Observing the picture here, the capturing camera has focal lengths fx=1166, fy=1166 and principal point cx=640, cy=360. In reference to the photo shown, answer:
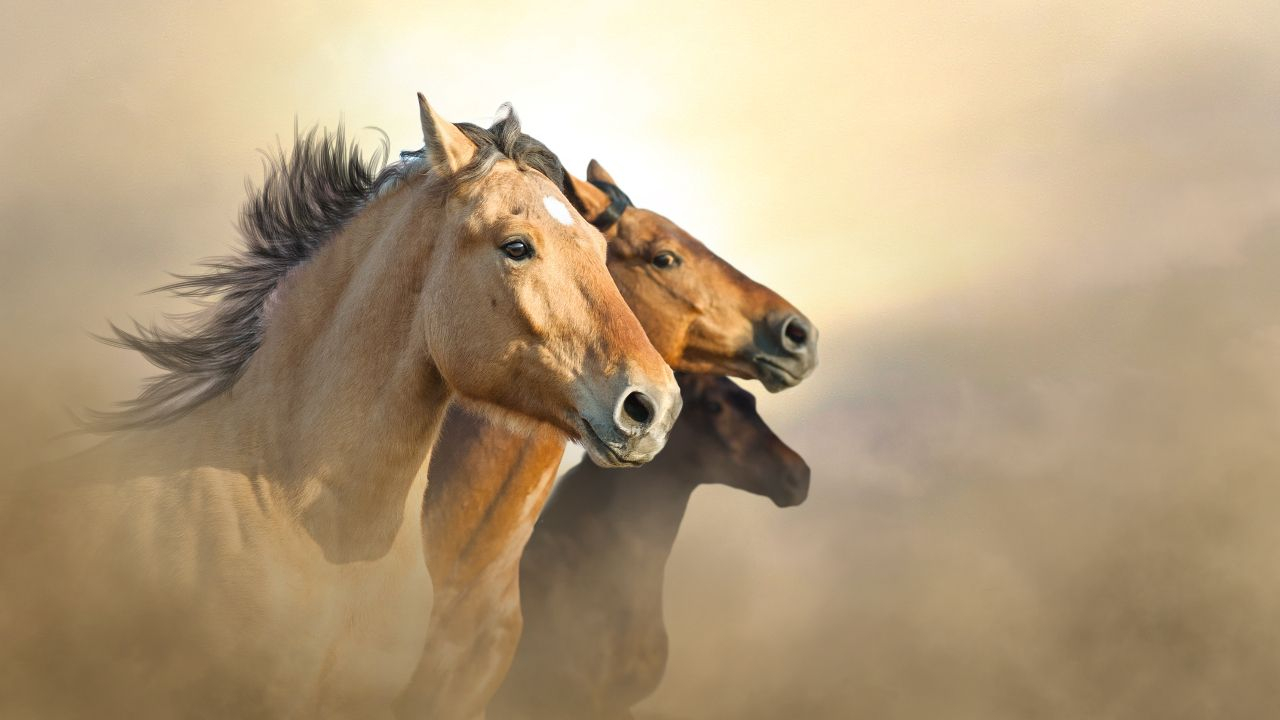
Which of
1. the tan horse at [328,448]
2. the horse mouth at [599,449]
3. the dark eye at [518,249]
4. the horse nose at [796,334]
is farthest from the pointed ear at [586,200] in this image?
the horse mouth at [599,449]

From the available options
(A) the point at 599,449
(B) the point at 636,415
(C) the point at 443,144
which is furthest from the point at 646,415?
(C) the point at 443,144

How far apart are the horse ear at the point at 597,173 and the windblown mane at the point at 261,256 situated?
7.50 ft

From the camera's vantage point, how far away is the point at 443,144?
3641 millimetres

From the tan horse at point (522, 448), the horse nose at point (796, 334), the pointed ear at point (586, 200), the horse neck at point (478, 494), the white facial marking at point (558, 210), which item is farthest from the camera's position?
the pointed ear at point (586, 200)

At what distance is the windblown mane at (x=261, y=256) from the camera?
3867mm

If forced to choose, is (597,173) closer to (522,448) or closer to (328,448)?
(522,448)

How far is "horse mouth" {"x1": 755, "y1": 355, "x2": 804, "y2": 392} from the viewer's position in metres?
5.80

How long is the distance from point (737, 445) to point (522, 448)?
5.75ft

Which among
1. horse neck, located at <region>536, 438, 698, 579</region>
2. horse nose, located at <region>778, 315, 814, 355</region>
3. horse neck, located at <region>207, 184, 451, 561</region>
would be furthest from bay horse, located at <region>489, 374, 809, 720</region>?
horse neck, located at <region>207, 184, 451, 561</region>

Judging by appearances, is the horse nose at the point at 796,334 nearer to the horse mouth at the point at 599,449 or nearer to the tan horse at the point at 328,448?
the tan horse at the point at 328,448

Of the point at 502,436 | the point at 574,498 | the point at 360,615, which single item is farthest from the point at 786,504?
the point at 360,615

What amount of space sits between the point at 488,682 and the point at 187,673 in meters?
1.54

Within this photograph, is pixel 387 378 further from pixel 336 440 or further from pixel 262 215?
pixel 262 215

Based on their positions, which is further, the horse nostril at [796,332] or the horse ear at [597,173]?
the horse ear at [597,173]
